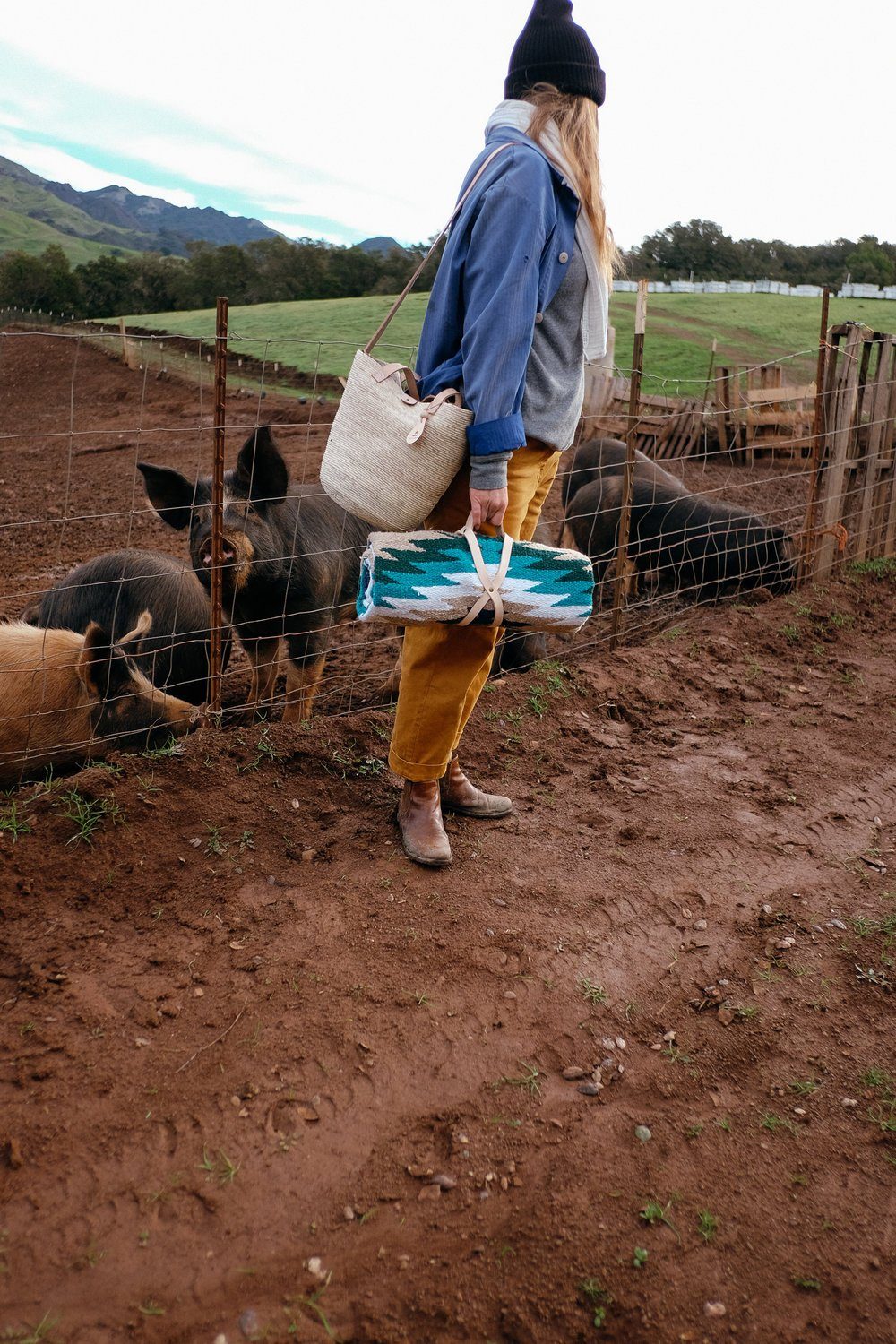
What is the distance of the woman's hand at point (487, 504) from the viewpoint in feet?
9.06

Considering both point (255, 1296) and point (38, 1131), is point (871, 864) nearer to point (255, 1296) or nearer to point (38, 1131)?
point (255, 1296)

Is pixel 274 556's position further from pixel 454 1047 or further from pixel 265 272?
pixel 265 272

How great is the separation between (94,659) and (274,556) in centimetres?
113

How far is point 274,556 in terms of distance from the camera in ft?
16.4

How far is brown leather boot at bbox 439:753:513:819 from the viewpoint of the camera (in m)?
3.73

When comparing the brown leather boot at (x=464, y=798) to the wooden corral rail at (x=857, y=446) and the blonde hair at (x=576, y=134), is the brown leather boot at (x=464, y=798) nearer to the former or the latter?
the blonde hair at (x=576, y=134)

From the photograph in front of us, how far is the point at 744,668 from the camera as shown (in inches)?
223

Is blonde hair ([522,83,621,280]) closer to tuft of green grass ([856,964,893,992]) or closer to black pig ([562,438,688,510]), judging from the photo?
tuft of green grass ([856,964,893,992])

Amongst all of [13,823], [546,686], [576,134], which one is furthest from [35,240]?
[576,134]

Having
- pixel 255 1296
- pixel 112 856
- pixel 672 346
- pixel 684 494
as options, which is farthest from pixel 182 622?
pixel 672 346

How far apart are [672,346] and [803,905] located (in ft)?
80.8

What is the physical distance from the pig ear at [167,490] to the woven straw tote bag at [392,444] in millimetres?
1880

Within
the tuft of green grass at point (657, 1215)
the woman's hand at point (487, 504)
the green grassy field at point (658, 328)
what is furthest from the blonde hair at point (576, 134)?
the green grassy field at point (658, 328)

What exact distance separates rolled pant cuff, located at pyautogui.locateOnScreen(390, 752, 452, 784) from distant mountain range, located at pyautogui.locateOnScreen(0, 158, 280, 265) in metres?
54.5
